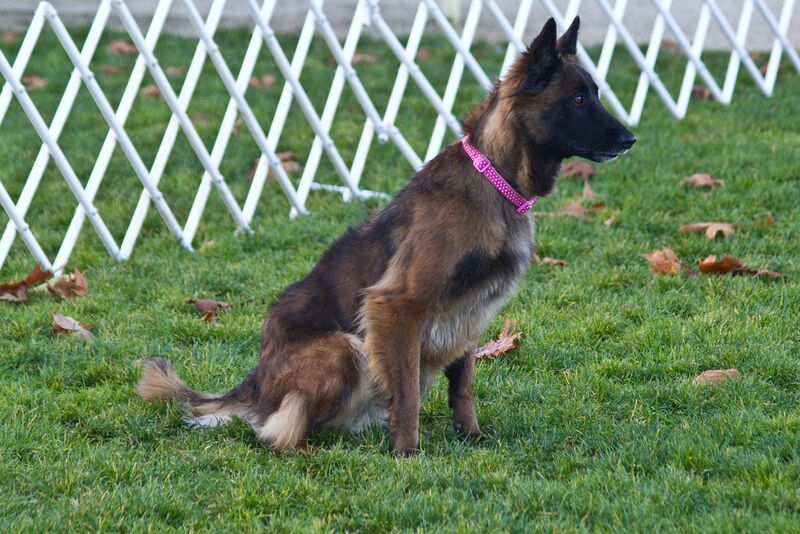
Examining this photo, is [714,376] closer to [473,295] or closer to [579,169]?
[473,295]

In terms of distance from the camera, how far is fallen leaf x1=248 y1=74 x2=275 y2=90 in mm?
8469

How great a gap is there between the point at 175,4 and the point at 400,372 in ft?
24.7

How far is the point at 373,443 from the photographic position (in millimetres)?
3764

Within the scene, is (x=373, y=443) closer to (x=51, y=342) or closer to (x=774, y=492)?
(x=774, y=492)

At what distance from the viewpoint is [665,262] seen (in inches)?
209

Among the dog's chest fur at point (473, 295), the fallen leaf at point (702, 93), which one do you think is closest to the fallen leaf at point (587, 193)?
the fallen leaf at point (702, 93)

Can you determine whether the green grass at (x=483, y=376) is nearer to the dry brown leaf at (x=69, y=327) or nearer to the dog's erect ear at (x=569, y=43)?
the dry brown leaf at (x=69, y=327)

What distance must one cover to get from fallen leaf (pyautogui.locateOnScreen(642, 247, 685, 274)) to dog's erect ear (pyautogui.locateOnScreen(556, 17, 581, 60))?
5.87 ft

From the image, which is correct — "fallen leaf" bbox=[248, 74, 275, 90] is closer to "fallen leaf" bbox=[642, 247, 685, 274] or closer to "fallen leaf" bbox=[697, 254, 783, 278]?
"fallen leaf" bbox=[642, 247, 685, 274]

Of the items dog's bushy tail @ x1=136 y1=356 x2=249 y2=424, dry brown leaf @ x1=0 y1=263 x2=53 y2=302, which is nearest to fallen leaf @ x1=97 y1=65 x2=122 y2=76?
dry brown leaf @ x1=0 y1=263 x2=53 y2=302

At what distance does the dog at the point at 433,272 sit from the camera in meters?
3.61

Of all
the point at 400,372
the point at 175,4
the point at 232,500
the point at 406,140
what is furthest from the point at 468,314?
the point at 175,4

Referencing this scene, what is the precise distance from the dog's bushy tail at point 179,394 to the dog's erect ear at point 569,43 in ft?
5.58

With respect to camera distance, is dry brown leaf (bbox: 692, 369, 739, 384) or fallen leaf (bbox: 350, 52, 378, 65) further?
fallen leaf (bbox: 350, 52, 378, 65)
